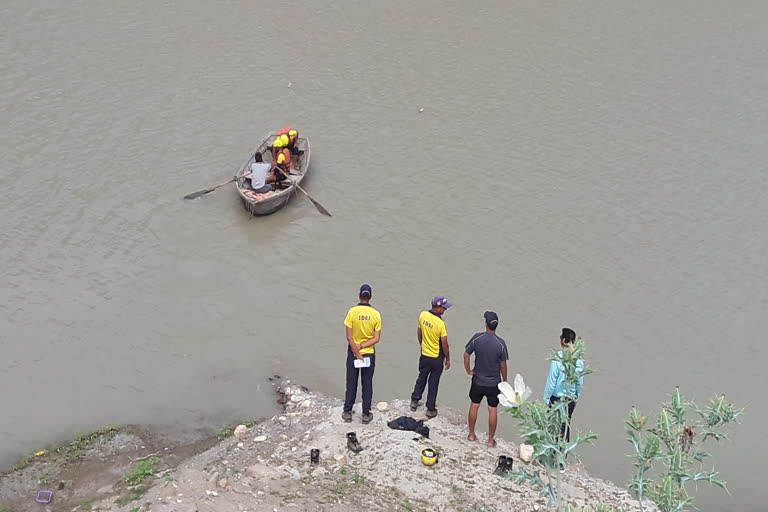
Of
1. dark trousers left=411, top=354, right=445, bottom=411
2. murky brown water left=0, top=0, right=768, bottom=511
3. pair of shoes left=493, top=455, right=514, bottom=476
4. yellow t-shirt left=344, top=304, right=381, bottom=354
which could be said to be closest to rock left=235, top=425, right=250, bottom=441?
murky brown water left=0, top=0, right=768, bottom=511

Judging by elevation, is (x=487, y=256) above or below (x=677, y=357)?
above

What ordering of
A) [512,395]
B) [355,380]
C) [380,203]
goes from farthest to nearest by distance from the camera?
[380,203] → [355,380] → [512,395]

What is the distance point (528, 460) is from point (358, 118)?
37.4ft

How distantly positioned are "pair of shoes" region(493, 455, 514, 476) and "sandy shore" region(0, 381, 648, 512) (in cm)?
7

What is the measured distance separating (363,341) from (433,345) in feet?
2.95

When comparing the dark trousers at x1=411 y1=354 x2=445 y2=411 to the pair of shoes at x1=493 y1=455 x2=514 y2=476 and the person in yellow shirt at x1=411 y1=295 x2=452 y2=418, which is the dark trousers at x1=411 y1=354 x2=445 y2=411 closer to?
the person in yellow shirt at x1=411 y1=295 x2=452 y2=418

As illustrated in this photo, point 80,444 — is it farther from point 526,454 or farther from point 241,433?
point 526,454

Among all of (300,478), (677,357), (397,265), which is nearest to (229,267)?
(397,265)

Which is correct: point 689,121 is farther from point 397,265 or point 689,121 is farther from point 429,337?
point 429,337

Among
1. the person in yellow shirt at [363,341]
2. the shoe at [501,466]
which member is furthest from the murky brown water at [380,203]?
the shoe at [501,466]

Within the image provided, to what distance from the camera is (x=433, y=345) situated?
28.9ft

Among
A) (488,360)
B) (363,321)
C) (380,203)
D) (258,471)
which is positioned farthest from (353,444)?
(380,203)

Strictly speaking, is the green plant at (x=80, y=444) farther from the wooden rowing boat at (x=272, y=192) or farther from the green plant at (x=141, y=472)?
the wooden rowing boat at (x=272, y=192)

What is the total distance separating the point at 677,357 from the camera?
11719 mm
